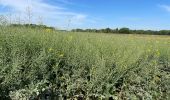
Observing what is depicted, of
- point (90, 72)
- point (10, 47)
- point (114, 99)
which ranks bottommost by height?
point (114, 99)

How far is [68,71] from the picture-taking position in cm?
548

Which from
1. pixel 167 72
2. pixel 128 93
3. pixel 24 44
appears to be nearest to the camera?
pixel 24 44

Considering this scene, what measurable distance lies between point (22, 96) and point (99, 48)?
2.76 meters

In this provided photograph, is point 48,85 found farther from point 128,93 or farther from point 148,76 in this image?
point 148,76

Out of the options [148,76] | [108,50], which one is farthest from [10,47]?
[148,76]

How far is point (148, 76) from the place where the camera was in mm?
6633

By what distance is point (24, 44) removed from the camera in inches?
212

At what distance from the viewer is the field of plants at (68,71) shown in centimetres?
464

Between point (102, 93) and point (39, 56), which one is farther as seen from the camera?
point (102, 93)

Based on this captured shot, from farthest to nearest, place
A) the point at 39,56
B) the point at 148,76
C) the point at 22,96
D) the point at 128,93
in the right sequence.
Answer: the point at 148,76
the point at 128,93
the point at 39,56
the point at 22,96

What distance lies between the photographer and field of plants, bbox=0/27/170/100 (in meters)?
4.64

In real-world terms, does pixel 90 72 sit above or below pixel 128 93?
above

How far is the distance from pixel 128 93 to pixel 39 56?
1957mm

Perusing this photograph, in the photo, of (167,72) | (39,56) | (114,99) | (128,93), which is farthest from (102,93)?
(167,72)
